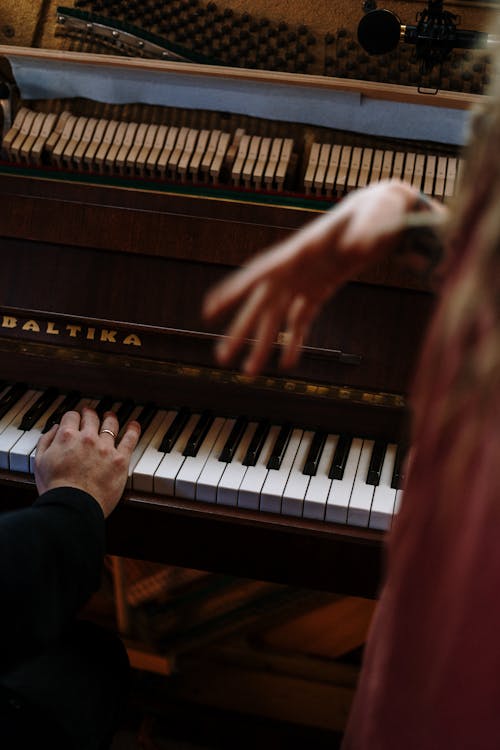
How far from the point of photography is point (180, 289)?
2.00 m

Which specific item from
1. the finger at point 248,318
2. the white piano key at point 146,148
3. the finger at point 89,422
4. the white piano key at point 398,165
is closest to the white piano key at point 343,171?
the white piano key at point 398,165

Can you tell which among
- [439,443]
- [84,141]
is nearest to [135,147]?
[84,141]

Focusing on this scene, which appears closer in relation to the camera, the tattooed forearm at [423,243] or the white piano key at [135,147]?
the tattooed forearm at [423,243]

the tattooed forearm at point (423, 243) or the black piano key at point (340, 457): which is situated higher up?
the tattooed forearm at point (423, 243)

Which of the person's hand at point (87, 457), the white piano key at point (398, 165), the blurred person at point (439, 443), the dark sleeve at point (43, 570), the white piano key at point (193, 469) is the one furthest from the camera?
the white piano key at point (398, 165)

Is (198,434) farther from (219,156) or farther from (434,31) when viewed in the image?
(434,31)

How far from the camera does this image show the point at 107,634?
176 centimetres

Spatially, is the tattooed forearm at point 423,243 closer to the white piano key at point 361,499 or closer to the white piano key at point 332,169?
the white piano key at point 361,499

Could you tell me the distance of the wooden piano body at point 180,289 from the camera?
1.90m

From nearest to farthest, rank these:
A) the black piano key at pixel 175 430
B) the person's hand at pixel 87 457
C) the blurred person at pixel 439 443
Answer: the blurred person at pixel 439 443
the person's hand at pixel 87 457
the black piano key at pixel 175 430

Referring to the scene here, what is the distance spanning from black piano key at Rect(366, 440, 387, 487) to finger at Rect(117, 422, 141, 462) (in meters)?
0.54

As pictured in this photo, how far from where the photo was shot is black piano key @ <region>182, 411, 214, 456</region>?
1.79m

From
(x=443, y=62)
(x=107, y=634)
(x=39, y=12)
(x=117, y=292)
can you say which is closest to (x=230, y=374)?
(x=117, y=292)

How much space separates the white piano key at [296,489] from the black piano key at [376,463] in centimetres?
14
